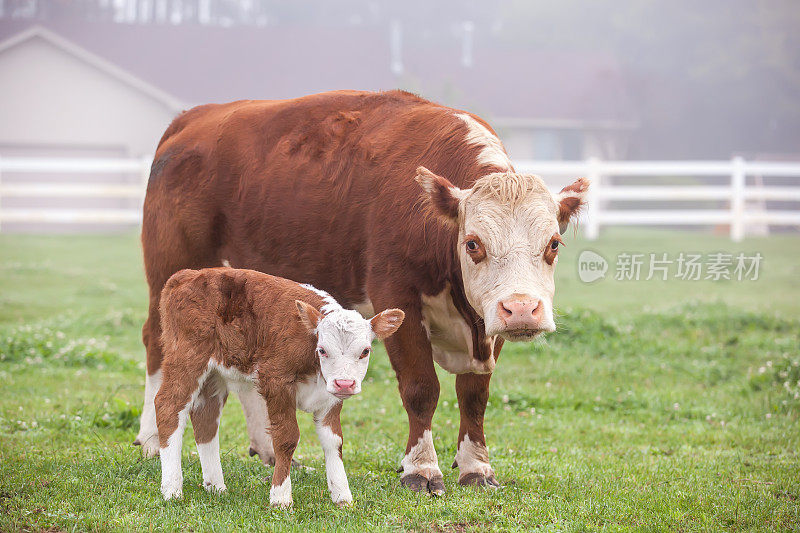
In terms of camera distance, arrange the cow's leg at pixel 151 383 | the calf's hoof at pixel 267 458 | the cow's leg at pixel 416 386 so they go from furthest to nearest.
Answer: the cow's leg at pixel 151 383
the calf's hoof at pixel 267 458
the cow's leg at pixel 416 386

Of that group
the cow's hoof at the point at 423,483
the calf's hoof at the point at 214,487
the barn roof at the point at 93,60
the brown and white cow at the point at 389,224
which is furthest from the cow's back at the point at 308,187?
the barn roof at the point at 93,60

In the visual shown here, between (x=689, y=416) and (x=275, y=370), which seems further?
(x=689, y=416)

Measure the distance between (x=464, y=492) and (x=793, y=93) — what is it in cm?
4271

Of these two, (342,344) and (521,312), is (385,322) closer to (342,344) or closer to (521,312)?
(342,344)

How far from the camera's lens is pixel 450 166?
612 cm

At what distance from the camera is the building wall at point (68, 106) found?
110 feet

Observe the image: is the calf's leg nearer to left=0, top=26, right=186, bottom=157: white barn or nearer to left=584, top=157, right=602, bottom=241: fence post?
left=584, top=157, right=602, bottom=241: fence post

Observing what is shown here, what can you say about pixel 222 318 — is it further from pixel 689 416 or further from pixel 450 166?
pixel 689 416

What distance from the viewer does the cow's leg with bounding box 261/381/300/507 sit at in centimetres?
521

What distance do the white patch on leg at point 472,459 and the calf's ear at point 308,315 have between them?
1542 millimetres

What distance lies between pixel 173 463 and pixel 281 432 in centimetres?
72

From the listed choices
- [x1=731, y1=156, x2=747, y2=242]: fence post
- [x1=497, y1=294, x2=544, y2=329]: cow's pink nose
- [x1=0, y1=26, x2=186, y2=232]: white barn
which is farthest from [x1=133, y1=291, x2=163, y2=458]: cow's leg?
[x1=0, y1=26, x2=186, y2=232]: white barn

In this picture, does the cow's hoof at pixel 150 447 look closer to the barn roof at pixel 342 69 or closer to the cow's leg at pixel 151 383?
the cow's leg at pixel 151 383

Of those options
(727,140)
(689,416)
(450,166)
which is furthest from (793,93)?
(450,166)
